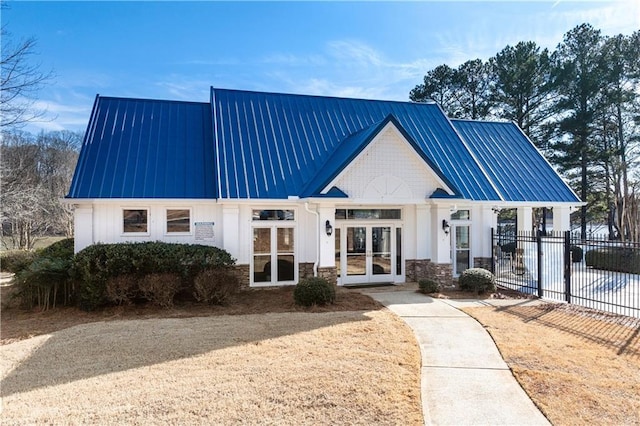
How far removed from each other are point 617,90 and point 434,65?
49.4ft

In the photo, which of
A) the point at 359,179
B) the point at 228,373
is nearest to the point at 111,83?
the point at 359,179

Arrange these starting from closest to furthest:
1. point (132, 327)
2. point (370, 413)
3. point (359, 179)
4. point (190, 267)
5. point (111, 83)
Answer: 1. point (370, 413)
2. point (132, 327)
3. point (190, 267)
4. point (359, 179)
5. point (111, 83)

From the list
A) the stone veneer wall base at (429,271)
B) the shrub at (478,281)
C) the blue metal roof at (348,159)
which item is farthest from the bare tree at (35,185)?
the shrub at (478,281)

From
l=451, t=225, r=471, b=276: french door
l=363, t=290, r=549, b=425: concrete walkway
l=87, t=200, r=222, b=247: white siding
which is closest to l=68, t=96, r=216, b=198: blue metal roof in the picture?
l=87, t=200, r=222, b=247: white siding

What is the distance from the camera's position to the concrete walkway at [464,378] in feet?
17.3

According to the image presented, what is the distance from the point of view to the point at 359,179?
1363cm

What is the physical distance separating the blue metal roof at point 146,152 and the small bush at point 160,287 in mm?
3366

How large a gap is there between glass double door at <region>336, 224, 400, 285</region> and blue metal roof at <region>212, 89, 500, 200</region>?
8.24 feet

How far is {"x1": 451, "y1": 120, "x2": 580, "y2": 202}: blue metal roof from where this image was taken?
17273mm

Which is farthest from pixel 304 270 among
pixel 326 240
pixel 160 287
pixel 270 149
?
pixel 160 287

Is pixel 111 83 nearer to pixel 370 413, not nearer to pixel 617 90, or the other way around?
pixel 370 413

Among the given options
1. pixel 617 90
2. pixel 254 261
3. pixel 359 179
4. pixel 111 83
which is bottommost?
pixel 254 261

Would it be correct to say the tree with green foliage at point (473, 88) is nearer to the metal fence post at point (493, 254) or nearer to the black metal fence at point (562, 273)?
the black metal fence at point (562, 273)

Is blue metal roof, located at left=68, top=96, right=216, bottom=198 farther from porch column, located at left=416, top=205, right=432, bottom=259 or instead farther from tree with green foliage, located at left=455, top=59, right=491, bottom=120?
tree with green foliage, located at left=455, top=59, right=491, bottom=120
